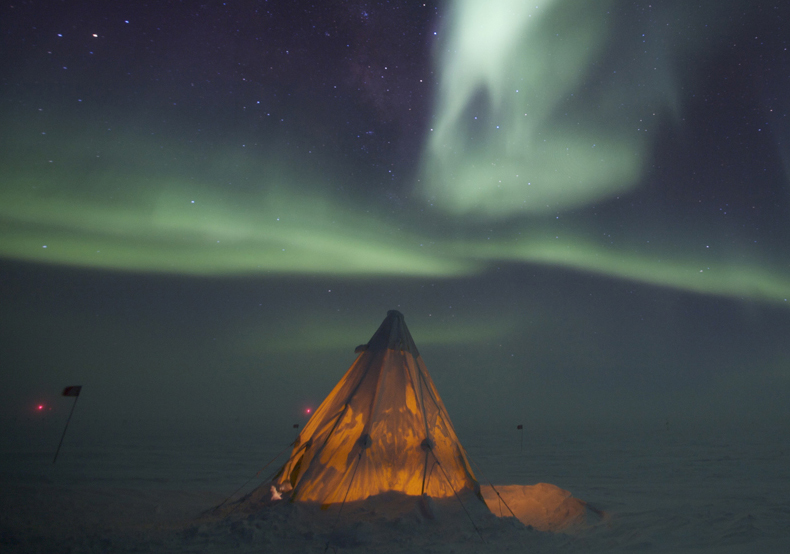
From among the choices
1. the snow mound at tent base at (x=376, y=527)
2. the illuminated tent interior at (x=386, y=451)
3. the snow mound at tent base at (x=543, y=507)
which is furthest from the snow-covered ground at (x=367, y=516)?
the illuminated tent interior at (x=386, y=451)

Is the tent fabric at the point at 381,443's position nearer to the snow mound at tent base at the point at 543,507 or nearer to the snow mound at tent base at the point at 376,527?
the snow mound at tent base at the point at 376,527

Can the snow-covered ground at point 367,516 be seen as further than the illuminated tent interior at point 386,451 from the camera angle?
No

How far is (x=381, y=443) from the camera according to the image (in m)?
7.31

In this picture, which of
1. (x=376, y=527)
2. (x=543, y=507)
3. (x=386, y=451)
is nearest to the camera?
(x=376, y=527)

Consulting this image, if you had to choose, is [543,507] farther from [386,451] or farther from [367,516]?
[367,516]

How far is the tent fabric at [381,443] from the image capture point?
7.02 metres

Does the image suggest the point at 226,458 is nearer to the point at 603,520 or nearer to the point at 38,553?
the point at 38,553

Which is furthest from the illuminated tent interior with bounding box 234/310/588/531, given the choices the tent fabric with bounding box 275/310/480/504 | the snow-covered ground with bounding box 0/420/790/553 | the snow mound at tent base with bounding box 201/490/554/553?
the snow-covered ground with bounding box 0/420/790/553

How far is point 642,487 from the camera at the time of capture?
34.0 feet

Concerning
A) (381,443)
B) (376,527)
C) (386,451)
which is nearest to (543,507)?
(386,451)

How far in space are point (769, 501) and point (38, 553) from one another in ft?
40.8

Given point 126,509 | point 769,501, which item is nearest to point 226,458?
point 126,509

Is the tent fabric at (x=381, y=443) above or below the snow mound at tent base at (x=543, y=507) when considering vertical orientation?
above

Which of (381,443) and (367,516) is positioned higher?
(381,443)
